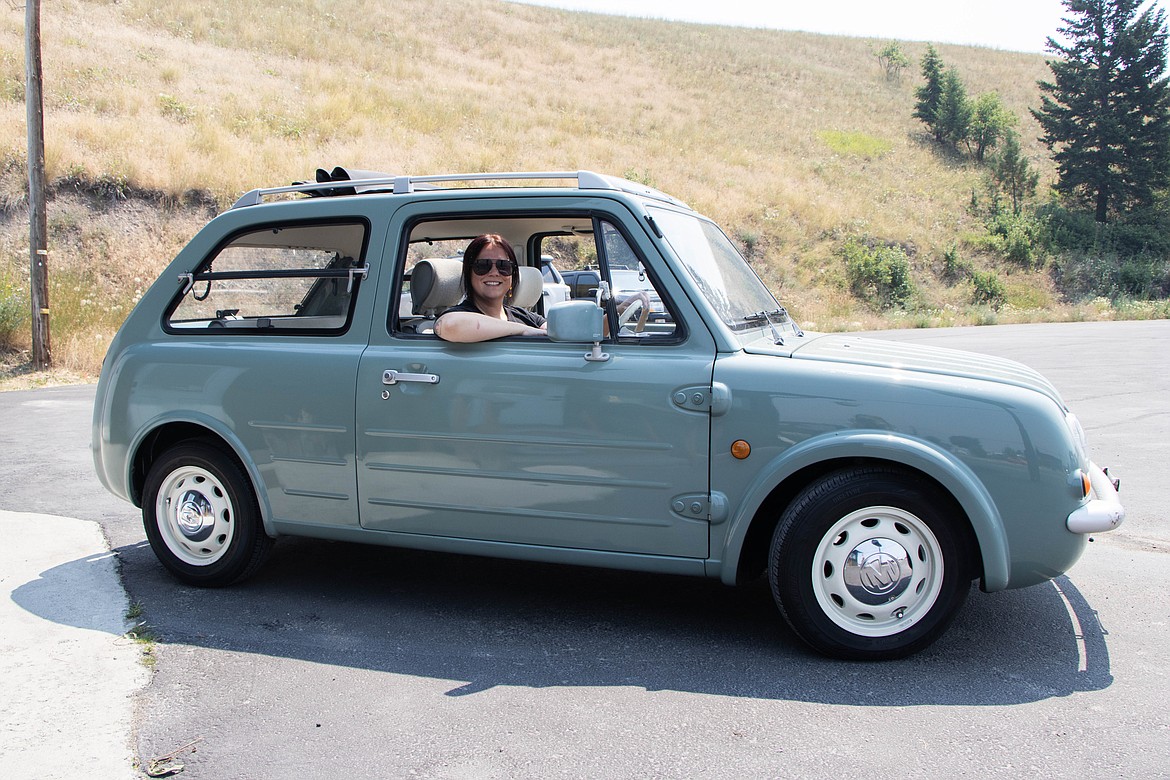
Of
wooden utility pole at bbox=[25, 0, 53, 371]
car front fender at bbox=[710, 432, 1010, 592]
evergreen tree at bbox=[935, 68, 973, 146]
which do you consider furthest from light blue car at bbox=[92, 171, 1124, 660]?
evergreen tree at bbox=[935, 68, 973, 146]

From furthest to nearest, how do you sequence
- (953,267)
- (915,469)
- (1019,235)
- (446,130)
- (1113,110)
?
(1113,110), (1019,235), (953,267), (446,130), (915,469)

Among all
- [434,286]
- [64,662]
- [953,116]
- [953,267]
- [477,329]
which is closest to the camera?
[64,662]

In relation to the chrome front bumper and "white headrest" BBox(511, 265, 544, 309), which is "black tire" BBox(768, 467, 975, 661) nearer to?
the chrome front bumper

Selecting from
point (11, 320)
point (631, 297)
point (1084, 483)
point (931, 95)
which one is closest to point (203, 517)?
point (631, 297)

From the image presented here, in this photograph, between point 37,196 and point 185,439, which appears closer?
point 185,439

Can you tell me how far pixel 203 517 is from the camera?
4785 millimetres

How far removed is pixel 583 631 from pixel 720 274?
69.4 inches

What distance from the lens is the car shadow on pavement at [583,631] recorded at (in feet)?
12.0

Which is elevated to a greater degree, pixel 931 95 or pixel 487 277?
pixel 931 95

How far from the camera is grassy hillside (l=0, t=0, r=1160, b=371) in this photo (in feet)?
67.3

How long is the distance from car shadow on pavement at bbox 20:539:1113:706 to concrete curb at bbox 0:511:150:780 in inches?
3.7

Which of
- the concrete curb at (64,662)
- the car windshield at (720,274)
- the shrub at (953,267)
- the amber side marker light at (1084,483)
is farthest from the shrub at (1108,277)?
the concrete curb at (64,662)

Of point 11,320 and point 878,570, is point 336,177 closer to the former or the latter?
point 878,570

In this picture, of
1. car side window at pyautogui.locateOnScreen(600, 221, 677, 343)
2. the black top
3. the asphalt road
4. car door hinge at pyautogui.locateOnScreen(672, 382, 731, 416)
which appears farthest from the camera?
the black top
